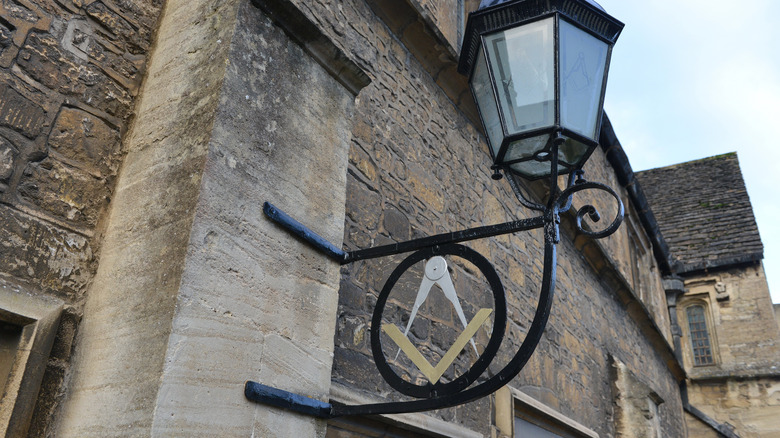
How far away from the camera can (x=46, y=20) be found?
2.03 meters

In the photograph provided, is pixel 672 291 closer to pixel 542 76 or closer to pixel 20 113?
pixel 542 76

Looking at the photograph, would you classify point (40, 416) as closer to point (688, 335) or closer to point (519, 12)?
point (519, 12)

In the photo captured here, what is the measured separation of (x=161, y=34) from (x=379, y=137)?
1.44 meters

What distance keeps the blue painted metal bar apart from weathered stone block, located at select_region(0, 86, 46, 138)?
97 cm

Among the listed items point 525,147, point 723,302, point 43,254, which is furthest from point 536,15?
point 723,302

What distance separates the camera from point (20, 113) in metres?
1.89

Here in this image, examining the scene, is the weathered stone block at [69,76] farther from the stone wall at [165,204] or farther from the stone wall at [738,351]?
the stone wall at [738,351]

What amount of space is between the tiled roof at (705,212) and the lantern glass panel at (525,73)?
15407 mm

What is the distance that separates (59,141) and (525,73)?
152 centimetres

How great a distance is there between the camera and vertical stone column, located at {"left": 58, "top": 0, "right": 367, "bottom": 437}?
5.33 ft

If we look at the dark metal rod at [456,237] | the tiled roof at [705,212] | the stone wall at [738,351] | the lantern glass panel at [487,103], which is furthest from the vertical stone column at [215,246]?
the tiled roof at [705,212]

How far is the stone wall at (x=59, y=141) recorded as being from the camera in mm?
1781

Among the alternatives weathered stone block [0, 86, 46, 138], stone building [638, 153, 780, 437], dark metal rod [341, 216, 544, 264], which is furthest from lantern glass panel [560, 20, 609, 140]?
stone building [638, 153, 780, 437]

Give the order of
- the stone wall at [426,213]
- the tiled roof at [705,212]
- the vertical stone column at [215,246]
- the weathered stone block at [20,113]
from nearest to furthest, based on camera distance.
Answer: the vertical stone column at [215,246] < the weathered stone block at [20,113] < the stone wall at [426,213] < the tiled roof at [705,212]
